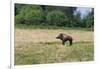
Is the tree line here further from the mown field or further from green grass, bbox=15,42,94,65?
green grass, bbox=15,42,94,65

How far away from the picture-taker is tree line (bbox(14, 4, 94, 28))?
219cm

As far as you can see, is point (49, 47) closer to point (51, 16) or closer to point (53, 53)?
point (53, 53)

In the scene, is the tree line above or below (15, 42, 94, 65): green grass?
above

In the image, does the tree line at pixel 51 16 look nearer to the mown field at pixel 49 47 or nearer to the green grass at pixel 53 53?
the mown field at pixel 49 47

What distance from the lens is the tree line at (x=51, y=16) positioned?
7.17ft

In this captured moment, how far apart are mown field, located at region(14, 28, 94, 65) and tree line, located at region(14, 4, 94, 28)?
0.09 m

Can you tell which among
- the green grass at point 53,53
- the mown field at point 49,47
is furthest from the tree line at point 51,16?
the green grass at point 53,53

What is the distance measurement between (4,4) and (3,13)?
0.33 ft

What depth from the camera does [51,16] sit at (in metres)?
2.30

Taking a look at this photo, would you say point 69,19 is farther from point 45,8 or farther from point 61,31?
point 45,8

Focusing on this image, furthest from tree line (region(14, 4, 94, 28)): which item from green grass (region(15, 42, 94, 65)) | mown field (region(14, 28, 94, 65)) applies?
green grass (region(15, 42, 94, 65))

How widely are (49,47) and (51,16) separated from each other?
375 millimetres
